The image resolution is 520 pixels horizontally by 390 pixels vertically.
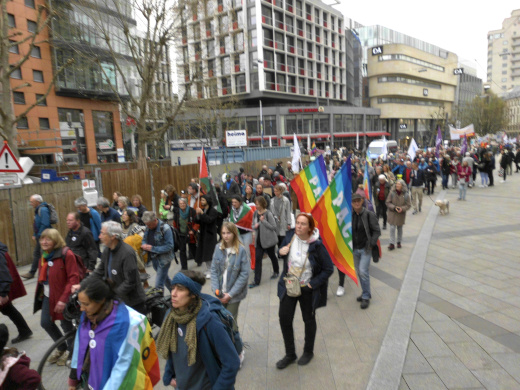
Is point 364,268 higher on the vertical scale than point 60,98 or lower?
lower

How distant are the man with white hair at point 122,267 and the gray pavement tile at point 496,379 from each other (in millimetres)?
3762

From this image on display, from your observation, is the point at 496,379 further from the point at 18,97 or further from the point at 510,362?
the point at 18,97

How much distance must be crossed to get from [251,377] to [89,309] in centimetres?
222

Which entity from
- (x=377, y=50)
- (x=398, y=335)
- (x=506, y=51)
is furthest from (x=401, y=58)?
(x=506, y=51)

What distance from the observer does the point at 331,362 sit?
4148 mm

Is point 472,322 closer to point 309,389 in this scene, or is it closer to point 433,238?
point 309,389

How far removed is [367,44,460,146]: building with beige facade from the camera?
64875 mm

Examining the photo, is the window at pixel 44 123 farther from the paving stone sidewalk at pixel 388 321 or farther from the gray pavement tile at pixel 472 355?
the gray pavement tile at pixel 472 355

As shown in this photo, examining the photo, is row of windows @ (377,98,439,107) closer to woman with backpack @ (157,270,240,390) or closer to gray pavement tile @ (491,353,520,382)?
gray pavement tile @ (491,353,520,382)

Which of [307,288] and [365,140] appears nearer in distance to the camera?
[307,288]

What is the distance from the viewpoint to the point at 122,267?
399 cm

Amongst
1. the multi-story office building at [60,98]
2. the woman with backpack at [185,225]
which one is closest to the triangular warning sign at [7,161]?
the woman with backpack at [185,225]

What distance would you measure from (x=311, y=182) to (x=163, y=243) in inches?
106

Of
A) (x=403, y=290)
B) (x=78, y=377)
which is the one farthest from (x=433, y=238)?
(x=78, y=377)
